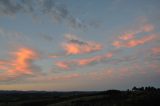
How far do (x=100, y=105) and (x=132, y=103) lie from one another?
8.16 m

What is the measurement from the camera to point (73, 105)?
69.4 meters

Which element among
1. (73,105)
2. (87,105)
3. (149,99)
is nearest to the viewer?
(149,99)

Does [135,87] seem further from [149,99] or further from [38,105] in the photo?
[149,99]

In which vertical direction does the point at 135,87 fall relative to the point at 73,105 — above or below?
above

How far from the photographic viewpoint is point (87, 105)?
6400cm

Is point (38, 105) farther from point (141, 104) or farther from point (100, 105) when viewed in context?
point (141, 104)

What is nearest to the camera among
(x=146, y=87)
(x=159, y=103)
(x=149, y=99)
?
(x=159, y=103)

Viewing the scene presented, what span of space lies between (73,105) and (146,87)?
4703cm

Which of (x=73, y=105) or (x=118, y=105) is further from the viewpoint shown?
(x=73, y=105)

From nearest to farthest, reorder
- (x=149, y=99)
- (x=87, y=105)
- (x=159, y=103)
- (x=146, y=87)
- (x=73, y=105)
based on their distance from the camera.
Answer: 1. (x=159, y=103)
2. (x=149, y=99)
3. (x=87, y=105)
4. (x=73, y=105)
5. (x=146, y=87)

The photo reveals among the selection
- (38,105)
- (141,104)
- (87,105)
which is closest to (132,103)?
(141,104)

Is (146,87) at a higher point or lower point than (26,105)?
higher

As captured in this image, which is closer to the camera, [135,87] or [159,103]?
[159,103]

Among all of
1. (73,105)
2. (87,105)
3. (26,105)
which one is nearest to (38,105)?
(26,105)
